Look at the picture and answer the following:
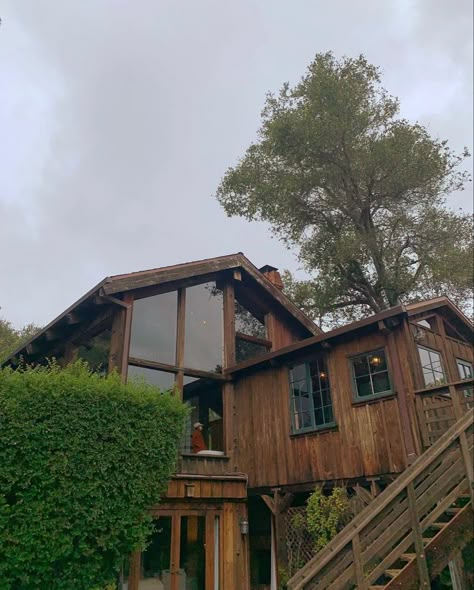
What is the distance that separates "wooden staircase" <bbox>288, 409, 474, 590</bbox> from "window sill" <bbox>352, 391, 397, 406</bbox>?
9.16 feet

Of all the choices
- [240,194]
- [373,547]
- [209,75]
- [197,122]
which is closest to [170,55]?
[209,75]

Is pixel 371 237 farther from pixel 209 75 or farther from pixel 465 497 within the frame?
pixel 209 75

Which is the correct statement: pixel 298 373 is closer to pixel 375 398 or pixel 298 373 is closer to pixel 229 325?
pixel 375 398

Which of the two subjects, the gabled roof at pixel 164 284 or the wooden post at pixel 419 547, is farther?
the gabled roof at pixel 164 284

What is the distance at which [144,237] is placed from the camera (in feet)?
210

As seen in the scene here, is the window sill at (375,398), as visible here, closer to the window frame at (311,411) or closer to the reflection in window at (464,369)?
the window frame at (311,411)

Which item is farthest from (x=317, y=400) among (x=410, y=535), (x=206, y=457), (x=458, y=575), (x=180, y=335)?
(x=410, y=535)

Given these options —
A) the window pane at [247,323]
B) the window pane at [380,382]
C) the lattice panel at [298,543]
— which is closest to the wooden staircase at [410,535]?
the window pane at [380,382]

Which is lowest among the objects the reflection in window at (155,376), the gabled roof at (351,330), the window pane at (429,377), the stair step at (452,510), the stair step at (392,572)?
the stair step at (392,572)

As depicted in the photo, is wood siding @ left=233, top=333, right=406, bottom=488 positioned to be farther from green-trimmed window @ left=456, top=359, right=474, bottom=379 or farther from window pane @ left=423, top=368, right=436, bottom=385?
green-trimmed window @ left=456, top=359, right=474, bottom=379

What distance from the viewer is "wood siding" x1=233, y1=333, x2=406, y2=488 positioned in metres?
8.41

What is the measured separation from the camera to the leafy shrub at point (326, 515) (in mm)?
8438

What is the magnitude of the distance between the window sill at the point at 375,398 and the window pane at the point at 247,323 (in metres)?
4.24

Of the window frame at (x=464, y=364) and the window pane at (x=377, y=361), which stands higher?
the window frame at (x=464, y=364)
